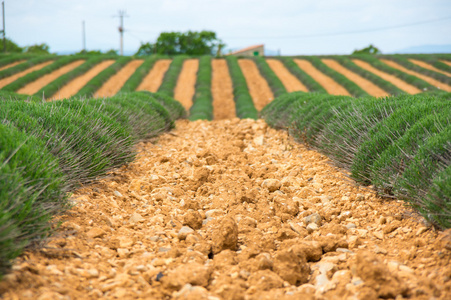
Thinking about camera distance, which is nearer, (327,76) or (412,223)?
(412,223)

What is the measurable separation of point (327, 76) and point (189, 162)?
62.8 feet

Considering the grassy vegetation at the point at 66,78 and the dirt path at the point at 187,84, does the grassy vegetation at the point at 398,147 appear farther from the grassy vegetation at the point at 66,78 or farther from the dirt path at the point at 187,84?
the grassy vegetation at the point at 66,78

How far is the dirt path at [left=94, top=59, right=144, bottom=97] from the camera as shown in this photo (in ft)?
60.3

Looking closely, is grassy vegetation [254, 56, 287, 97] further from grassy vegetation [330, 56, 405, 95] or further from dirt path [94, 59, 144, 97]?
dirt path [94, 59, 144, 97]

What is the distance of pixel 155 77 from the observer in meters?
22.8

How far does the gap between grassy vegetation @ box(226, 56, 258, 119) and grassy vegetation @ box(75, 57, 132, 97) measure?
6.14m

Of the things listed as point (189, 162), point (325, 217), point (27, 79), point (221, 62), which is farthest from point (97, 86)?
point (325, 217)

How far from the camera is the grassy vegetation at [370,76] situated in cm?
1810

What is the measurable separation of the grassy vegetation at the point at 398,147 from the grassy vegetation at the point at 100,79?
12.0m

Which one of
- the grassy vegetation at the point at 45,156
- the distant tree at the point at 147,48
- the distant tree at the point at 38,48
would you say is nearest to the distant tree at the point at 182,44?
the distant tree at the point at 147,48

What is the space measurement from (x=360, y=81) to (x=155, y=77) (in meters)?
12.1

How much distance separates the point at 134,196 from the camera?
4.30m

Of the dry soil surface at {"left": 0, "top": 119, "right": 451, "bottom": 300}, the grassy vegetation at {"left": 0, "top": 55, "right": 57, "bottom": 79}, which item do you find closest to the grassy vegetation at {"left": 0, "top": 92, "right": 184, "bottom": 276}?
the dry soil surface at {"left": 0, "top": 119, "right": 451, "bottom": 300}

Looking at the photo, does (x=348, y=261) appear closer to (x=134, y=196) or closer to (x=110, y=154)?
(x=134, y=196)
